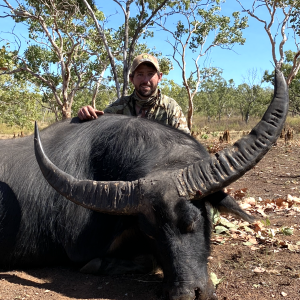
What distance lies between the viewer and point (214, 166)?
3.00m

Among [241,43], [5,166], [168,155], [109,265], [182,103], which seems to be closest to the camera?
[168,155]

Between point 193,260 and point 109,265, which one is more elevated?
point 193,260

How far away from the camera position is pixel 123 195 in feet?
9.80

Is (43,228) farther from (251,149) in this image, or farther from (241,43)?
(241,43)

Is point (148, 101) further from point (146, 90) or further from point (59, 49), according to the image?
point (59, 49)

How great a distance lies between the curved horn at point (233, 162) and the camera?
9.65ft

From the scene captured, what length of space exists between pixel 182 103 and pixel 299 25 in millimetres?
48638

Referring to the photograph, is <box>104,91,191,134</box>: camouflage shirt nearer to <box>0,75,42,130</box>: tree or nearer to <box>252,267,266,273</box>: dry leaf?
<box>252,267,266,273</box>: dry leaf

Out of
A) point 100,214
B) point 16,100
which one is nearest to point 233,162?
point 100,214

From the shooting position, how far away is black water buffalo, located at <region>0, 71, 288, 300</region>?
292 cm

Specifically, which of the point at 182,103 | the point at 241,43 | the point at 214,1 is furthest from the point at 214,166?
the point at 182,103

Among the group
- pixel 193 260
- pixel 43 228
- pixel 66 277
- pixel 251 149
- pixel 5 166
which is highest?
pixel 251 149

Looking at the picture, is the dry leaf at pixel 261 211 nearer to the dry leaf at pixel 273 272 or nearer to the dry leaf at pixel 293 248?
the dry leaf at pixel 293 248

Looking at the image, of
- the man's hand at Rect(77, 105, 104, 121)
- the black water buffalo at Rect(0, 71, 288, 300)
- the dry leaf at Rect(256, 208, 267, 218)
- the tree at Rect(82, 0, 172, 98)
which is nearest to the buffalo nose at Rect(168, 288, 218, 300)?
the black water buffalo at Rect(0, 71, 288, 300)
